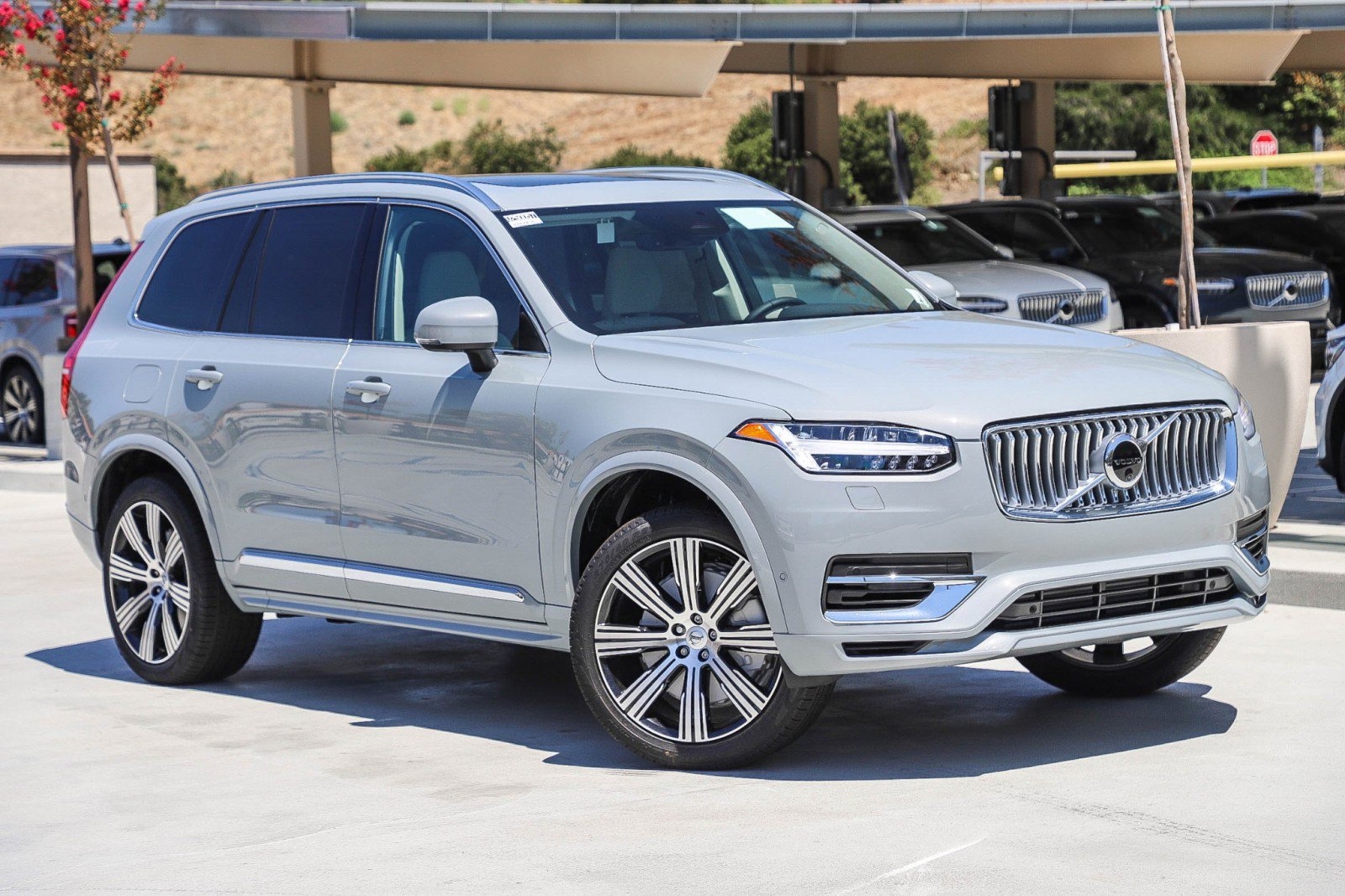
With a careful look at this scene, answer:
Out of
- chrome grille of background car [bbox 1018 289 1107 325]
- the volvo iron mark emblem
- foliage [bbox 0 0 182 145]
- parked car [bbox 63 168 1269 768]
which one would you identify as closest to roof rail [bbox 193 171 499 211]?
parked car [bbox 63 168 1269 768]

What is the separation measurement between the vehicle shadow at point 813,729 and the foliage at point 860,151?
57.6 meters

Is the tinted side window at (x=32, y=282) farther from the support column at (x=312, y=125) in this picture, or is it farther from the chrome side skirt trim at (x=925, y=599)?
the chrome side skirt trim at (x=925, y=599)

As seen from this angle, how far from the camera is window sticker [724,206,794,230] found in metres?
7.78

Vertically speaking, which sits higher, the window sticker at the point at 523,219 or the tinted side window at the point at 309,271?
the window sticker at the point at 523,219

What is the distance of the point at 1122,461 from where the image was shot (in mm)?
6438

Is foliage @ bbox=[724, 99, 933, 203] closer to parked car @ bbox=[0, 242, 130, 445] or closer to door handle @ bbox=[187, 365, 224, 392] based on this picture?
parked car @ bbox=[0, 242, 130, 445]

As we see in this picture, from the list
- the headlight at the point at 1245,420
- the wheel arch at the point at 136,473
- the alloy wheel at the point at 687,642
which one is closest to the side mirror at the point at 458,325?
the alloy wheel at the point at 687,642

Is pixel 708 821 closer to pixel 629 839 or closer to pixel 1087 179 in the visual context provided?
pixel 629 839

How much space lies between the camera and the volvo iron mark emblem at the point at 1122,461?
6391mm

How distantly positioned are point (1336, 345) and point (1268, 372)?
1457mm

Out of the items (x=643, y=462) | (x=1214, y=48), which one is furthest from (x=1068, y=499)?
(x=1214, y=48)

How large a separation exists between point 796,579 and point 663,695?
2.31 ft

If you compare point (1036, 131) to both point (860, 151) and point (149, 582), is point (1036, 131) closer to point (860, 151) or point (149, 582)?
point (149, 582)

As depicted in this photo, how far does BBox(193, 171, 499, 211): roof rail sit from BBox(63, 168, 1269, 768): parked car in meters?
0.03
